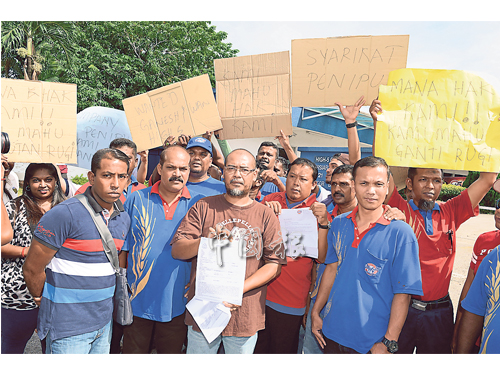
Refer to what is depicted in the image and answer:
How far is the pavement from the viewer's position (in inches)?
159

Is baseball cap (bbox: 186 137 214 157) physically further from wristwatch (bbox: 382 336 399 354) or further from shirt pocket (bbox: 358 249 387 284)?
wristwatch (bbox: 382 336 399 354)

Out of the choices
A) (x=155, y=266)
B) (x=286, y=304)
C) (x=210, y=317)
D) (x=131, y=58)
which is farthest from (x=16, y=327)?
(x=131, y=58)

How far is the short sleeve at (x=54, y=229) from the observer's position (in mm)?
2340

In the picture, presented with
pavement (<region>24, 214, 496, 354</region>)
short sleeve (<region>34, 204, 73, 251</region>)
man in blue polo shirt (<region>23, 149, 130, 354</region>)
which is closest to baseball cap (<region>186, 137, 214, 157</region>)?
man in blue polo shirt (<region>23, 149, 130, 354</region>)

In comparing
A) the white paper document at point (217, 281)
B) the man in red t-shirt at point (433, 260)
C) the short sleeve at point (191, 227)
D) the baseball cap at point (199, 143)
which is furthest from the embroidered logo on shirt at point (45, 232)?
the man in red t-shirt at point (433, 260)

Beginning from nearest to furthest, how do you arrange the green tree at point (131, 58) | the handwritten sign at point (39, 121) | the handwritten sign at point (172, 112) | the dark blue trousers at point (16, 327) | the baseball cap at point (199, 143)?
1. the dark blue trousers at point (16, 327)
2. the handwritten sign at point (39, 121)
3. the baseball cap at point (199, 143)
4. the handwritten sign at point (172, 112)
5. the green tree at point (131, 58)

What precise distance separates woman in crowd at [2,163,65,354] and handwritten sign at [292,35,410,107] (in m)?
2.54

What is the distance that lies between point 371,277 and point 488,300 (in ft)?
2.48

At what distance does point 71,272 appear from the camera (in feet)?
7.91

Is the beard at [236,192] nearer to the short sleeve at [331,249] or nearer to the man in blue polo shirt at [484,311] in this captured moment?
the short sleeve at [331,249]

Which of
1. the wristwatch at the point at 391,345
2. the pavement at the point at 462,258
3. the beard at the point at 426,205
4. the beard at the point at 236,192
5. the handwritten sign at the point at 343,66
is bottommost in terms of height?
the pavement at the point at 462,258

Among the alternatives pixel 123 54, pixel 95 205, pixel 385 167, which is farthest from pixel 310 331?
pixel 123 54

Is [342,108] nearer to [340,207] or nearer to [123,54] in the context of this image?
[340,207]

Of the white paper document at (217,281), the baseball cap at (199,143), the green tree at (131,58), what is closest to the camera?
the white paper document at (217,281)
